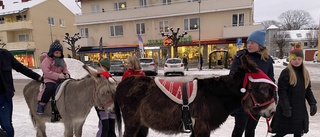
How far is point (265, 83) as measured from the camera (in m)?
2.03

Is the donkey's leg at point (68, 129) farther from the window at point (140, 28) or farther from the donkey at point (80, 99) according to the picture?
the window at point (140, 28)

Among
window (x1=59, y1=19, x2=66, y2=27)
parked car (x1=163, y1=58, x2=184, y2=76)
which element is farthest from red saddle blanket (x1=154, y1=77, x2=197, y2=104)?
window (x1=59, y1=19, x2=66, y2=27)

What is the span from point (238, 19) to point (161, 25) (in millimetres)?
8828

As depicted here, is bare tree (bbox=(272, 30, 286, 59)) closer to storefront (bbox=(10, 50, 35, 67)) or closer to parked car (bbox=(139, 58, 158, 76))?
parked car (bbox=(139, 58, 158, 76))

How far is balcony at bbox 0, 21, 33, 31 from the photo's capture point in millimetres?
29266

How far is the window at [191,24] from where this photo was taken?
23.5 meters

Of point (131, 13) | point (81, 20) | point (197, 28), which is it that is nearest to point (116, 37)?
point (131, 13)

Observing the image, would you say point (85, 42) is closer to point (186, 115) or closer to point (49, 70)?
point (49, 70)

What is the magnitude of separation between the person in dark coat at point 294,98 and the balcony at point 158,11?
66.0 ft

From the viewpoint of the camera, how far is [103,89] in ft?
9.19

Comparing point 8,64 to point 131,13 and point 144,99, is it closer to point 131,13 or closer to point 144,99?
point 144,99

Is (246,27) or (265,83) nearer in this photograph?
(265,83)

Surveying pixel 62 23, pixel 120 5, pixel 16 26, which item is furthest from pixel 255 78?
pixel 62 23

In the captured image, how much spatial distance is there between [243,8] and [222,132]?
66.2 ft
